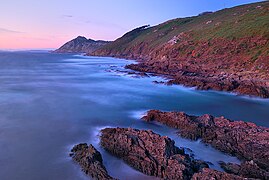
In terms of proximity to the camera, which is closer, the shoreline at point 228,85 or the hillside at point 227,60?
the shoreline at point 228,85

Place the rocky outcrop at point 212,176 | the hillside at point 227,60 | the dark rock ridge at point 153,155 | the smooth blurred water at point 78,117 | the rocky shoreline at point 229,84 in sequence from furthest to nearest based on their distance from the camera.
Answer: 1. the hillside at point 227,60
2. the rocky shoreline at point 229,84
3. the smooth blurred water at point 78,117
4. the dark rock ridge at point 153,155
5. the rocky outcrop at point 212,176

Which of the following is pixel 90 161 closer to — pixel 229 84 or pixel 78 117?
pixel 78 117

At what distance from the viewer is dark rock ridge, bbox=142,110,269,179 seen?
379 inches

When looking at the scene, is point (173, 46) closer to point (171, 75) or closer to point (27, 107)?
point (171, 75)

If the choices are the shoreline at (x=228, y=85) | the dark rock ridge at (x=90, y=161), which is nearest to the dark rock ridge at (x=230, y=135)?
the dark rock ridge at (x=90, y=161)

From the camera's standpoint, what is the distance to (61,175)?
9117 mm

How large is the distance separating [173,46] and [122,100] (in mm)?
38294

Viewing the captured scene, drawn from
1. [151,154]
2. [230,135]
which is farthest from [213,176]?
[230,135]

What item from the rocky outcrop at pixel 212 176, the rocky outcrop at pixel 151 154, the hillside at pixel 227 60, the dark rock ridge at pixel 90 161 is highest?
the hillside at pixel 227 60

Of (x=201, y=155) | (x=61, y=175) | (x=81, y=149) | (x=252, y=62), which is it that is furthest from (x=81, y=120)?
(x=252, y=62)

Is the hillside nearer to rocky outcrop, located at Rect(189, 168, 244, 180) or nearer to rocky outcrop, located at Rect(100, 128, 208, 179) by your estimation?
rocky outcrop, located at Rect(100, 128, 208, 179)

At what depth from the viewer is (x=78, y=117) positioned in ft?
55.5

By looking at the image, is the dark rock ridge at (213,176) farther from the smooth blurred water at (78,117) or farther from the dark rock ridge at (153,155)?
the smooth blurred water at (78,117)

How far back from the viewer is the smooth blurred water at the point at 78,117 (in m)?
9.76
